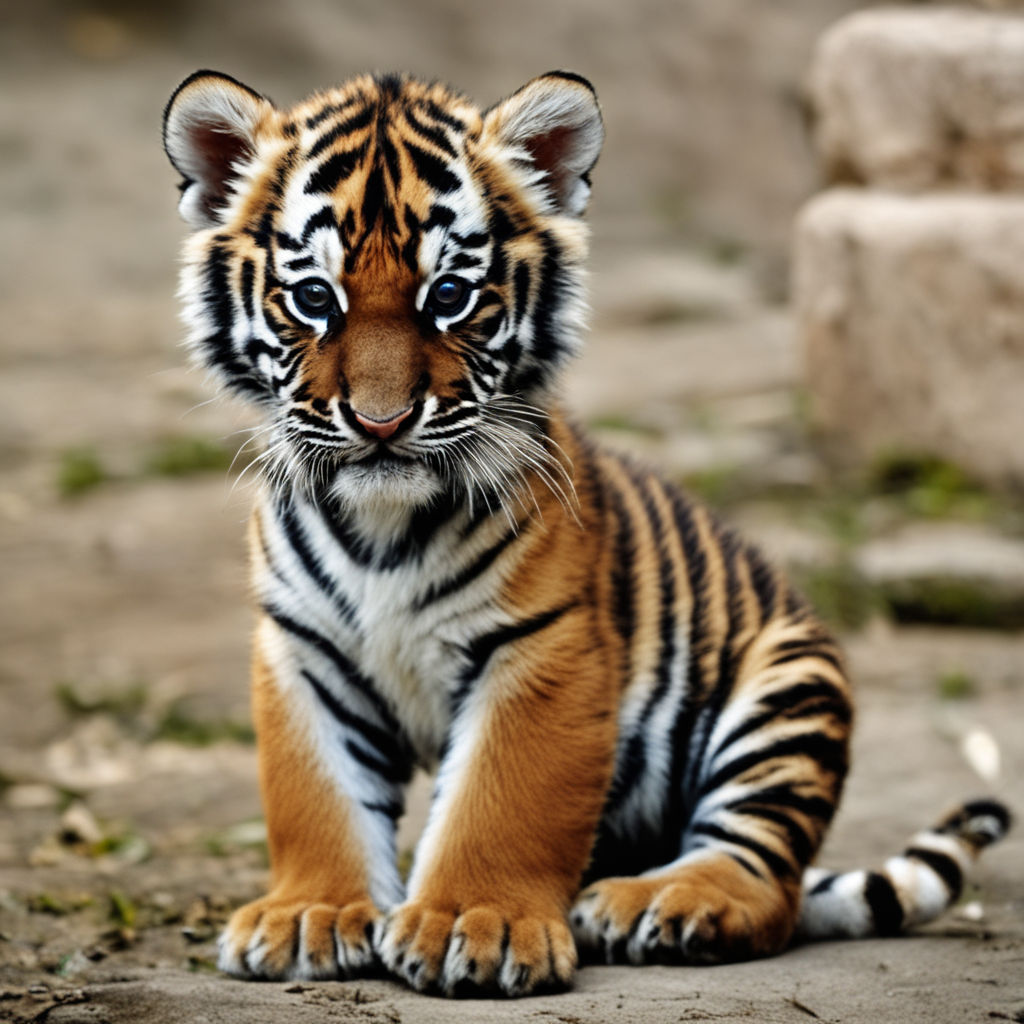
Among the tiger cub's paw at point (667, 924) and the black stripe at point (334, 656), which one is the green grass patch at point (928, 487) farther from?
the black stripe at point (334, 656)

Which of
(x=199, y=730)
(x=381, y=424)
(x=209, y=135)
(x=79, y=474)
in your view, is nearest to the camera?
(x=381, y=424)

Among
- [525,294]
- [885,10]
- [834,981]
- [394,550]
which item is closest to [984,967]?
[834,981]

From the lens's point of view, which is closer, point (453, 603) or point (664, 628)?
point (453, 603)

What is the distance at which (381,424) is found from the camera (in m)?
2.41

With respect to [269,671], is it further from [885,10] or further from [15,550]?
[885,10]

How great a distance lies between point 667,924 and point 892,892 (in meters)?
0.55

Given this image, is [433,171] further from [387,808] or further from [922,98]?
[922,98]

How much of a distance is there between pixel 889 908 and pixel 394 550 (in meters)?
1.21

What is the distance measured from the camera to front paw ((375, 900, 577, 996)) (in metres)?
2.43

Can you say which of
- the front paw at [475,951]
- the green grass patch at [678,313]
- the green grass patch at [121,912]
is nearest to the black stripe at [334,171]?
the front paw at [475,951]

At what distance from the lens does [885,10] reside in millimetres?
6570

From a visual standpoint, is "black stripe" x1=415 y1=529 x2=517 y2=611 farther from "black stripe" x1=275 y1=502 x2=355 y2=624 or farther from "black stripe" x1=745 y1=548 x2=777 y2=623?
"black stripe" x1=745 y1=548 x2=777 y2=623

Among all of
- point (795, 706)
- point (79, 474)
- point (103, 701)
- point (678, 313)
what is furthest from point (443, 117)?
point (678, 313)

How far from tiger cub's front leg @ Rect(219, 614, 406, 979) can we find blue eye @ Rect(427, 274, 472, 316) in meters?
0.67
